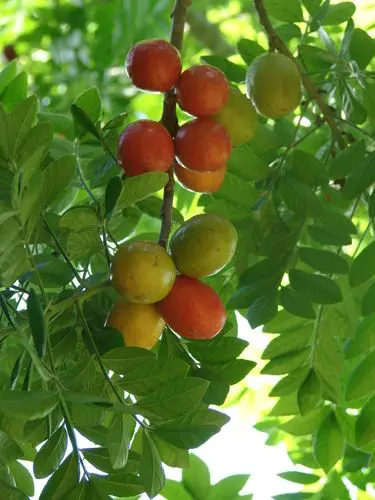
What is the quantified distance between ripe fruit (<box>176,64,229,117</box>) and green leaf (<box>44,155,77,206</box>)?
0.20m

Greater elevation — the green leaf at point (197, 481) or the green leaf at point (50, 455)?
the green leaf at point (50, 455)

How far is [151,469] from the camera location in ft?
3.18

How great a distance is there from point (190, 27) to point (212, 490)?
1.96 meters

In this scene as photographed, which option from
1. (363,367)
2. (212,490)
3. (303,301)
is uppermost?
(303,301)

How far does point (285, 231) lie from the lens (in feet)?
4.26

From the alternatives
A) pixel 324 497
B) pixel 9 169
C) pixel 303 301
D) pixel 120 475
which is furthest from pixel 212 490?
pixel 9 169

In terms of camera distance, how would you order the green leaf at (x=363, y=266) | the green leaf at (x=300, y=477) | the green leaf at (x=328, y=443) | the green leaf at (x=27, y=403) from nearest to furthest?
the green leaf at (x=27, y=403) → the green leaf at (x=363, y=266) → the green leaf at (x=328, y=443) → the green leaf at (x=300, y=477)

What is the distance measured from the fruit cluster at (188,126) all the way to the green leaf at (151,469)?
1.07 ft

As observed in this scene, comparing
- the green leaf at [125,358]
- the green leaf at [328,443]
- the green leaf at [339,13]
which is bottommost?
the green leaf at [328,443]

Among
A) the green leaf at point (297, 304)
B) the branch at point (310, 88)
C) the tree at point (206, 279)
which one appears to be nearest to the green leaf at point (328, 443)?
the tree at point (206, 279)

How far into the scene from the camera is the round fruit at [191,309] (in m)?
1.04

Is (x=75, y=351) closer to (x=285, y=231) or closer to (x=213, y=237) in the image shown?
(x=213, y=237)

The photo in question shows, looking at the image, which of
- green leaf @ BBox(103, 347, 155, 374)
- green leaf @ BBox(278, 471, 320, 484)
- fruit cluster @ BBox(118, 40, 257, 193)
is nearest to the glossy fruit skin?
fruit cluster @ BBox(118, 40, 257, 193)

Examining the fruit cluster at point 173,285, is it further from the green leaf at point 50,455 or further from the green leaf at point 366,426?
the green leaf at point 366,426
